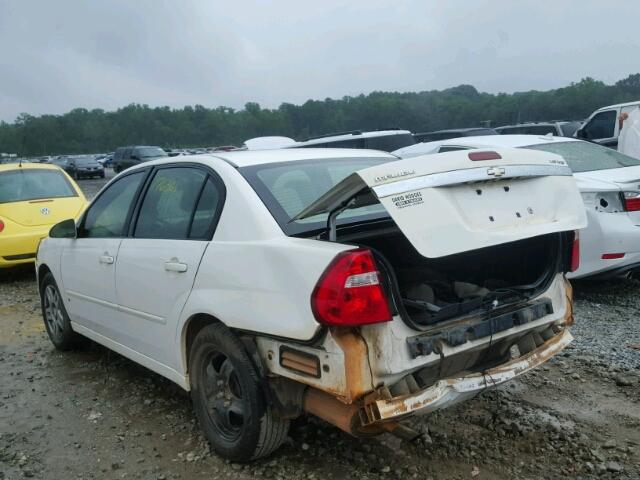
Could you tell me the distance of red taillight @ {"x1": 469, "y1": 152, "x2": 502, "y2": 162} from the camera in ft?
8.93

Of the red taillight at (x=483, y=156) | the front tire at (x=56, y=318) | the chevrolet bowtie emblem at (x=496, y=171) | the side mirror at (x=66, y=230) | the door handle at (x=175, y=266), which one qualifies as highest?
the red taillight at (x=483, y=156)

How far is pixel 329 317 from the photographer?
2467 mm

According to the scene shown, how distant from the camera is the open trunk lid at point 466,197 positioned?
8.03ft

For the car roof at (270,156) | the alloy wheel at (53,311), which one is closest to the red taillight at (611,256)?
the car roof at (270,156)

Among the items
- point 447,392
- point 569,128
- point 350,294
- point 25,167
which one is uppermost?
point 25,167

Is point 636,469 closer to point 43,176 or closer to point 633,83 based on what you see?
point 43,176

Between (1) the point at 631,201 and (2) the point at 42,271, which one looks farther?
(1) the point at 631,201

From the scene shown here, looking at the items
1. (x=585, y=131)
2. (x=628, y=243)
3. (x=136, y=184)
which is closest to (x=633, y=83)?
(x=585, y=131)

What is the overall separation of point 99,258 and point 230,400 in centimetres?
159

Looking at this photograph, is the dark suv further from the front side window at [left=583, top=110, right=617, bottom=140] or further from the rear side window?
the rear side window

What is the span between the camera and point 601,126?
13.1m

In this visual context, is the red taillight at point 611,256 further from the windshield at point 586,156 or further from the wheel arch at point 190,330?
the wheel arch at point 190,330

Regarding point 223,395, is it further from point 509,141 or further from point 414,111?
point 414,111

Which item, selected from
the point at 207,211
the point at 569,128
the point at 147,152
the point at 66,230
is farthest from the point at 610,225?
the point at 147,152
